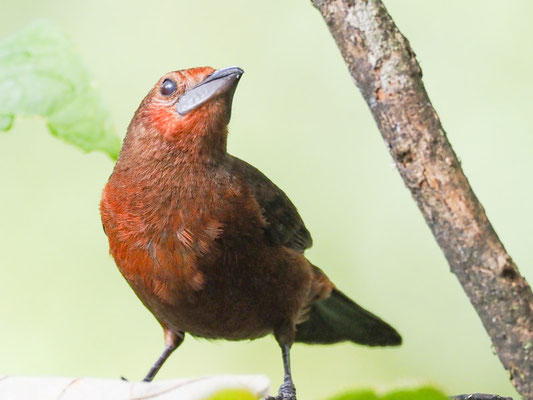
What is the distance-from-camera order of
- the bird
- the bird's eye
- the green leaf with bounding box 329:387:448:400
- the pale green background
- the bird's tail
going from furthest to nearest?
1. the pale green background
2. the bird's tail
3. the bird's eye
4. the bird
5. the green leaf with bounding box 329:387:448:400

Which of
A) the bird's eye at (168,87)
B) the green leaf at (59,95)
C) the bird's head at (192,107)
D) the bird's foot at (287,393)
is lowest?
the bird's foot at (287,393)

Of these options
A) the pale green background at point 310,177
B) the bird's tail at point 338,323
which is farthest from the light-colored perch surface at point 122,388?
the pale green background at point 310,177

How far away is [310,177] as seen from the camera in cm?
699

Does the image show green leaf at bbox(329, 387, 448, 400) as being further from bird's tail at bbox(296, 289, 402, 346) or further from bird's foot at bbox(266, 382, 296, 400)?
bird's tail at bbox(296, 289, 402, 346)

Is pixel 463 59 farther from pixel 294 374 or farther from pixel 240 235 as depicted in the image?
pixel 240 235

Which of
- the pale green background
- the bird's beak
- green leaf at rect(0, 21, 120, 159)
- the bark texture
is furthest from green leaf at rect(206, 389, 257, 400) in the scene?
the pale green background

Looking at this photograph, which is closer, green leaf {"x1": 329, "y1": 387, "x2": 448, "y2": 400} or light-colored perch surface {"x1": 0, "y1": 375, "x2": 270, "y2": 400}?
green leaf {"x1": 329, "y1": 387, "x2": 448, "y2": 400}

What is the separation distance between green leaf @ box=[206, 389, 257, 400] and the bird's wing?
8.34 ft

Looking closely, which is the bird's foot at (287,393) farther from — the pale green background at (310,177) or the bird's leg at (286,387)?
the pale green background at (310,177)

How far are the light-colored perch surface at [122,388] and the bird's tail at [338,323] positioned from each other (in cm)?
328

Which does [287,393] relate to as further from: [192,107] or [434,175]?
[434,175]

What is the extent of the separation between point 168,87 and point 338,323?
1762mm

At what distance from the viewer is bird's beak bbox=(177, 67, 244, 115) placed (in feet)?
10.2

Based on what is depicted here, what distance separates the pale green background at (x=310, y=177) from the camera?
22.2ft
